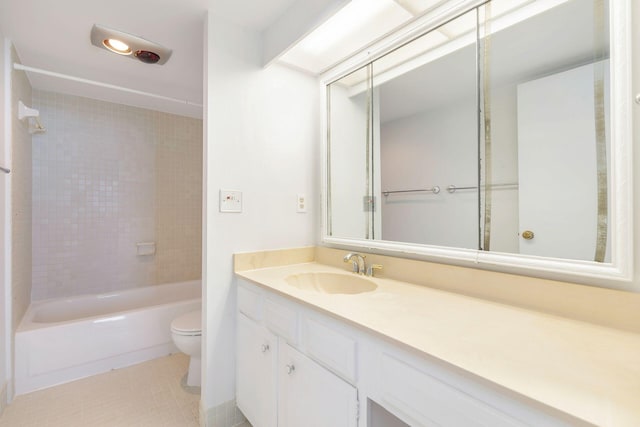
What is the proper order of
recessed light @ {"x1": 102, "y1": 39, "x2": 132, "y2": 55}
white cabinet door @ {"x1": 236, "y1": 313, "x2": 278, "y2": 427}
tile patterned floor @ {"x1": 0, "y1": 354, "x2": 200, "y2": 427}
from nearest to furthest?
white cabinet door @ {"x1": 236, "y1": 313, "x2": 278, "y2": 427}, tile patterned floor @ {"x1": 0, "y1": 354, "x2": 200, "y2": 427}, recessed light @ {"x1": 102, "y1": 39, "x2": 132, "y2": 55}

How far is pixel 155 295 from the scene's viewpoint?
2816mm

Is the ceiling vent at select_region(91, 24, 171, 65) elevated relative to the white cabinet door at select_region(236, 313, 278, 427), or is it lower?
elevated

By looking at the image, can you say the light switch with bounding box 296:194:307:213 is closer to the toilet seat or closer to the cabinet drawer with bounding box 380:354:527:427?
the toilet seat

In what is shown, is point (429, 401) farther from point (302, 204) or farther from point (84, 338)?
point (84, 338)

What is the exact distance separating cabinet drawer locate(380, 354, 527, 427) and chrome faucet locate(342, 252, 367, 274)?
0.73 meters

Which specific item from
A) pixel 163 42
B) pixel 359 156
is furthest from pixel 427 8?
pixel 163 42

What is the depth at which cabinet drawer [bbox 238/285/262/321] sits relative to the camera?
4.39 feet

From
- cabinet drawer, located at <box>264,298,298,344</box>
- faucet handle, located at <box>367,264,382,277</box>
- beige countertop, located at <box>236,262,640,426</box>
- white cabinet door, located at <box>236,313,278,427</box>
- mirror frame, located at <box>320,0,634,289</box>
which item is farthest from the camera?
faucet handle, located at <box>367,264,382,277</box>

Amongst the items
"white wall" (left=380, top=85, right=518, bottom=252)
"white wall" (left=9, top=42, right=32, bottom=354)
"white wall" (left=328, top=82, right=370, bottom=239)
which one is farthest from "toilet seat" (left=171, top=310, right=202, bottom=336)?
"white wall" (left=380, top=85, right=518, bottom=252)

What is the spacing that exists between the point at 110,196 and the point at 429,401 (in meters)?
3.03

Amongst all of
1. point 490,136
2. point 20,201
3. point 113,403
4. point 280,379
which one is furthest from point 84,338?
point 490,136

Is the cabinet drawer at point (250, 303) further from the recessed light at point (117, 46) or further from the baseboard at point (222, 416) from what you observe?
the recessed light at point (117, 46)

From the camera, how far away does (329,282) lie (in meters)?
1.56

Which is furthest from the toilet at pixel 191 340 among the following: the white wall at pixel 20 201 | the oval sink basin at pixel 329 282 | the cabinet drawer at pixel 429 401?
the cabinet drawer at pixel 429 401
